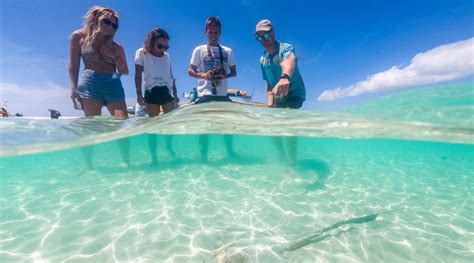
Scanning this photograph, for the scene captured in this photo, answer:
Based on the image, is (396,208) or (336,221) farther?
(396,208)

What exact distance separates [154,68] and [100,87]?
147 centimetres

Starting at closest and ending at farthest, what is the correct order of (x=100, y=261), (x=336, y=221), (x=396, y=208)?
(x=100, y=261)
(x=336, y=221)
(x=396, y=208)

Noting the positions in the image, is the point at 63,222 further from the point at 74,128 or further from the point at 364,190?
the point at 364,190

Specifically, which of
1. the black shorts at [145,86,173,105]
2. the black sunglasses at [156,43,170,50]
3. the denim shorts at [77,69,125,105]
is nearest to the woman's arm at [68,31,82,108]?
the denim shorts at [77,69,125,105]

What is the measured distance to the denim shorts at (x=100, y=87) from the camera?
5.47 meters

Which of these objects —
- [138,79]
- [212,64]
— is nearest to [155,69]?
[138,79]

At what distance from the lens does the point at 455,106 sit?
9969mm

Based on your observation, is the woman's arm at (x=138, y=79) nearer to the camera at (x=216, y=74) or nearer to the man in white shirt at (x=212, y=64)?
the man in white shirt at (x=212, y=64)

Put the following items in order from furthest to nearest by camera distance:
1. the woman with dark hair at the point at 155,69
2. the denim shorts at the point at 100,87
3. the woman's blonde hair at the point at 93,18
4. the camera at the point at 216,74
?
the camera at the point at 216,74, the woman with dark hair at the point at 155,69, the denim shorts at the point at 100,87, the woman's blonde hair at the point at 93,18

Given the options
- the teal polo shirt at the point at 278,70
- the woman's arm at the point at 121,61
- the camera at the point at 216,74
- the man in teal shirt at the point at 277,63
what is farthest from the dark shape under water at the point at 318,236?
the woman's arm at the point at 121,61

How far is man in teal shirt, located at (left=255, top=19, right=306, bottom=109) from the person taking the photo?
5820mm

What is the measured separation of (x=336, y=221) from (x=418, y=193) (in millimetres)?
5253

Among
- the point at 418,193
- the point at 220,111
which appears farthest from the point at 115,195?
the point at 418,193

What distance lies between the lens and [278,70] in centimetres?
623
